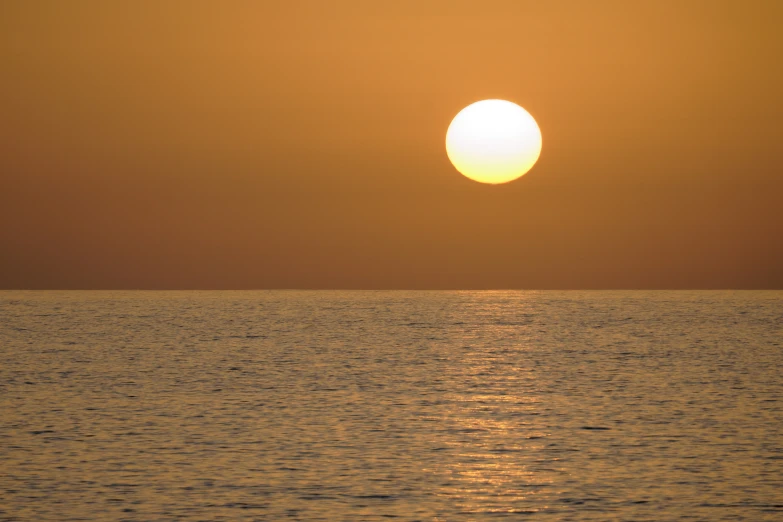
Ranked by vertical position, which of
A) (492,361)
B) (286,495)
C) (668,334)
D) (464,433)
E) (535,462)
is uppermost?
(668,334)

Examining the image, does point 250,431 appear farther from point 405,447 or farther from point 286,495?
point 286,495

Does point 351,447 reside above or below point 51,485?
above

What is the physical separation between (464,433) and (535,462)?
714 cm

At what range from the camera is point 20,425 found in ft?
148

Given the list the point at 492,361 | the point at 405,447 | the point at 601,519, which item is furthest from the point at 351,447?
the point at 492,361

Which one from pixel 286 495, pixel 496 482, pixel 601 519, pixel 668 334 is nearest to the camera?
pixel 601 519

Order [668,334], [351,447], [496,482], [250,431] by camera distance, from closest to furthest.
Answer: [496,482] → [351,447] → [250,431] → [668,334]

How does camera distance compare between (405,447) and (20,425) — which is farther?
(20,425)

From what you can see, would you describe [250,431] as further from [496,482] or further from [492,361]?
[492,361]

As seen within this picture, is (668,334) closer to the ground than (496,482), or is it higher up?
higher up

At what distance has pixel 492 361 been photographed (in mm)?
88062

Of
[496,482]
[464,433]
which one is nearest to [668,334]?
[464,433]

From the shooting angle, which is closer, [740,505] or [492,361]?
[740,505]

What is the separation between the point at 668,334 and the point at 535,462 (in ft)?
371
